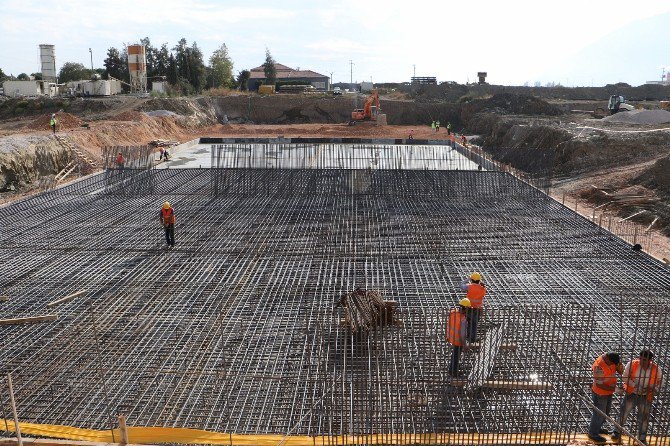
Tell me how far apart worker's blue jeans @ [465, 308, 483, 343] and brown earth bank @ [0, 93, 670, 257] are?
7.57 m

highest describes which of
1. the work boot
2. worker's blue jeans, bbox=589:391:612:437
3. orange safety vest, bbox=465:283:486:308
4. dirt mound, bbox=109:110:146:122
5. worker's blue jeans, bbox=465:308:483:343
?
dirt mound, bbox=109:110:146:122

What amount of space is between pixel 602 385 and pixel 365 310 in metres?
2.67

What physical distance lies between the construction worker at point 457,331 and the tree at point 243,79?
49663mm

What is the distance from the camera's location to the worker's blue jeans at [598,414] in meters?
4.43

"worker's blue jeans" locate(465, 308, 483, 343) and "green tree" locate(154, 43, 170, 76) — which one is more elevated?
"green tree" locate(154, 43, 170, 76)

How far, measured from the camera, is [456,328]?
17.1 feet

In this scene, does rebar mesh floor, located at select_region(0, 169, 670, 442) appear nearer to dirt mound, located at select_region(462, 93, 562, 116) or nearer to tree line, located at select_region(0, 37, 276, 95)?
dirt mound, located at select_region(462, 93, 562, 116)

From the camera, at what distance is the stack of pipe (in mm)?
6242

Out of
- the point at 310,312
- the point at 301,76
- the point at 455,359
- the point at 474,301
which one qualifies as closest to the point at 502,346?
the point at 474,301

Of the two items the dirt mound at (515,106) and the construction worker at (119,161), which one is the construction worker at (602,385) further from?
the dirt mound at (515,106)

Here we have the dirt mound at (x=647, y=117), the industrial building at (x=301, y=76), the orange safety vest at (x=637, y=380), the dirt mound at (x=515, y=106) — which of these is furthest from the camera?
the industrial building at (x=301, y=76)

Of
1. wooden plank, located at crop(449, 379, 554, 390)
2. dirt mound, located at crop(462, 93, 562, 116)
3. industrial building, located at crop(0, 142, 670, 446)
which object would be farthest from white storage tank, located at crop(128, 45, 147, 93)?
wooden plank, located at crop(449, 379, 554, 390)

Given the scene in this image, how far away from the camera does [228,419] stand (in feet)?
16.1

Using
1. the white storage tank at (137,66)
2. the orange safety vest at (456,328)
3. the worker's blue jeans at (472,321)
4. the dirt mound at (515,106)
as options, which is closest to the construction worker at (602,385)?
the orange safety vest at (456,328)
